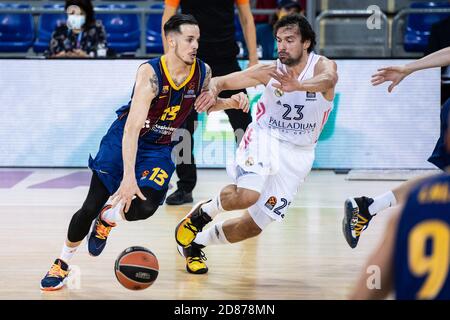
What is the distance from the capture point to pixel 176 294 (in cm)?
516

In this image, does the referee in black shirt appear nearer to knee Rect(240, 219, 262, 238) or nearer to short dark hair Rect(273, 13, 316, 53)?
short dark hair Rect(273, 13, 316, 53)

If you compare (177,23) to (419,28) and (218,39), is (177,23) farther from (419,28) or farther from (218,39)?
(419,28)

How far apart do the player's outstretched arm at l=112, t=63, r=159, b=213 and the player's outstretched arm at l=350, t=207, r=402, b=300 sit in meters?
2.40

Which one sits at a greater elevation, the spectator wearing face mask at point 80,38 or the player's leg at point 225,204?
the spectator wearing face mask at point 80,38

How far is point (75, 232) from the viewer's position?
5.24 m

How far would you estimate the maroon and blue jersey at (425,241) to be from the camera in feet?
7.95

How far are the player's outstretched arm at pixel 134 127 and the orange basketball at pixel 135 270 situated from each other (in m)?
0.30

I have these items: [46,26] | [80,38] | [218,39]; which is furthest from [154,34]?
[218,39]

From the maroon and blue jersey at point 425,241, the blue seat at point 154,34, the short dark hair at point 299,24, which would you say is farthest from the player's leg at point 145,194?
the blue seat at point 154,34

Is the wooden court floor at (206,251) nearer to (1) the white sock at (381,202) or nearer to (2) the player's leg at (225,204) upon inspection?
(2) the player's leg at (225,204)

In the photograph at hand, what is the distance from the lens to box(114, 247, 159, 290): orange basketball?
493 cm

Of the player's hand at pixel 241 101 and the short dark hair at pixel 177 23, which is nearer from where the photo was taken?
the short dark hair at pixel 177 23

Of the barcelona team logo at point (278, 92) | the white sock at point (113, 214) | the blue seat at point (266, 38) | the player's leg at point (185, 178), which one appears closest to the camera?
the white sock at point (113, 214)
